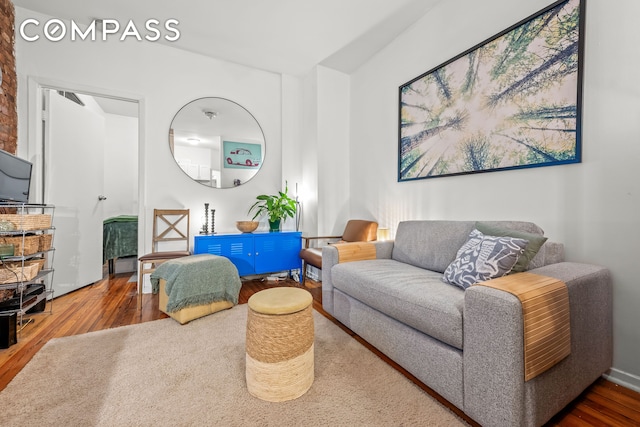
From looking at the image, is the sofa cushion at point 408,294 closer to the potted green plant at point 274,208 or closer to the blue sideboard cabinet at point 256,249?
the blue sideboard cabinet at point 256,249

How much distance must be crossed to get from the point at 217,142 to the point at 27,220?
1.97 meters

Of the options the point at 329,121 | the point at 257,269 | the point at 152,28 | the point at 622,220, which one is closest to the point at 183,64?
the point at 152,28

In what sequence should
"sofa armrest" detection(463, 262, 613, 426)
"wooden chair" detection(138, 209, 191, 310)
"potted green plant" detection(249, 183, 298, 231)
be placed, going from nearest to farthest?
"sofa armrest" detection(463, 262, 613, 426)
"wooden chair" detection(138, 209, 191, 310)
"potted green plant" detection(249, 183, 298, 231)

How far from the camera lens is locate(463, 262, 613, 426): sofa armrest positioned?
3.26ft

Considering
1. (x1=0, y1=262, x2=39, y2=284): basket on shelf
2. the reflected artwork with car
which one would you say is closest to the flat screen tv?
(x1=0, y1=262, x2=39, y2=284): basket on shelf

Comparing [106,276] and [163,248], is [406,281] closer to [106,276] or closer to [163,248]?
[163,248]

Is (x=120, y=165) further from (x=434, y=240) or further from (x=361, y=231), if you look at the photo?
(x=434, y=240)

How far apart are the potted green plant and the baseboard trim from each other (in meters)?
3.01

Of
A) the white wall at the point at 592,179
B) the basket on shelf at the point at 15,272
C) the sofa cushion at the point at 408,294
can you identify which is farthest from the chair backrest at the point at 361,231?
the basket on shelf at the point at 15,272

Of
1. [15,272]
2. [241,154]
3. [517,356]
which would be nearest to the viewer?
[517,356]

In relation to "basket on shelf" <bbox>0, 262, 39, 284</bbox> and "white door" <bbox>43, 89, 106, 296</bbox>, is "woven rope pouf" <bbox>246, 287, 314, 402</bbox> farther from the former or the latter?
"white door" <bbox>43, 89, 106, 296</bbox>

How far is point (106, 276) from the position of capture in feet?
12.3

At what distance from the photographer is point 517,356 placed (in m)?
0.98

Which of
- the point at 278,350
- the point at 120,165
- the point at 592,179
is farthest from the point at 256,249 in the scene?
the point at 120,165
